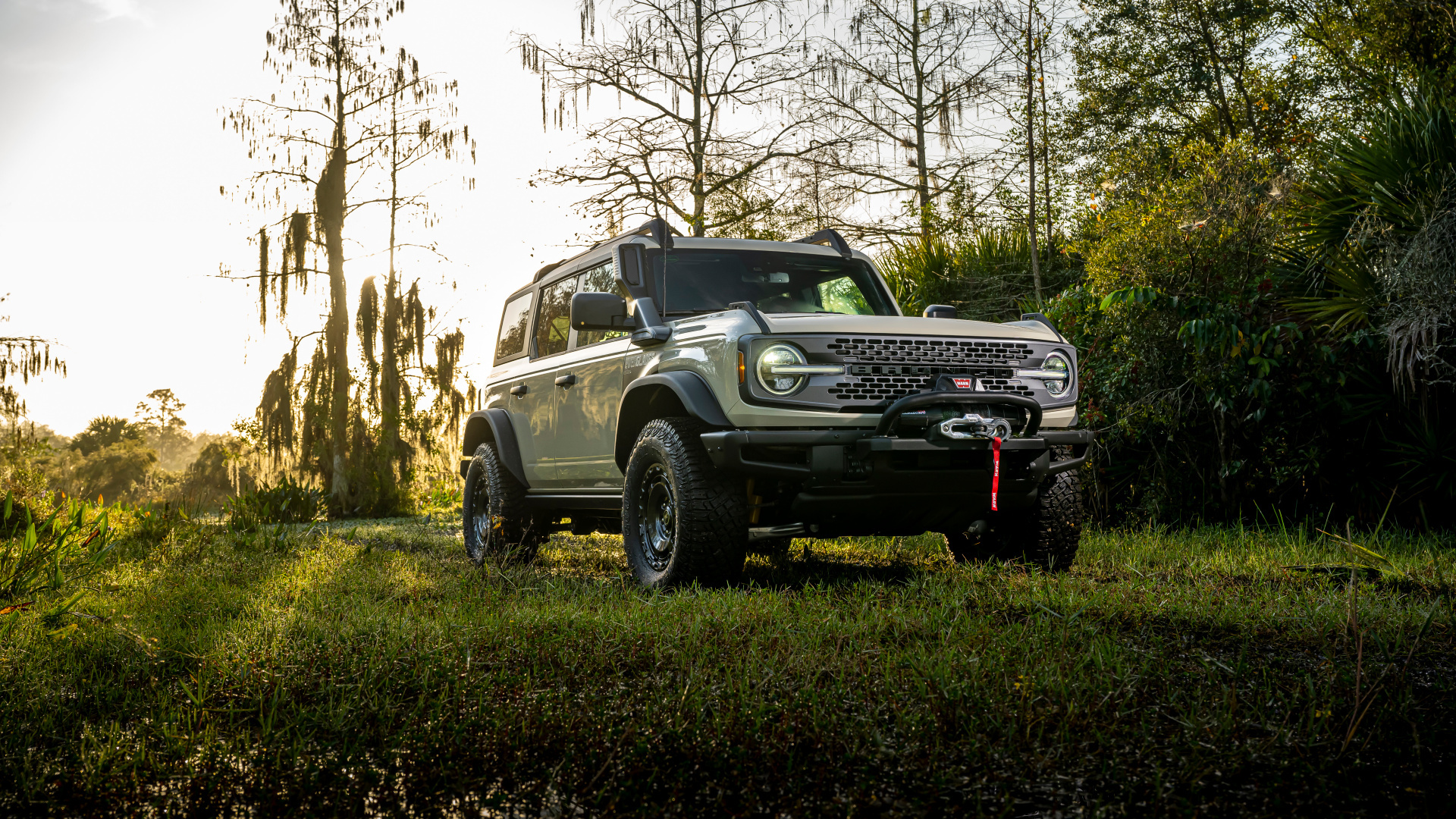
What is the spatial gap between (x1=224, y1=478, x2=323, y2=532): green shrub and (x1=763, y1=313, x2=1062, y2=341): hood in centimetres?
565

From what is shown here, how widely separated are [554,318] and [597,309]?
6.41 feet

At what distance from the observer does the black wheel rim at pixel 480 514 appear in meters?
7.47

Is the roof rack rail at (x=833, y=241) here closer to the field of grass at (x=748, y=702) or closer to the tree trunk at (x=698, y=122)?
the field of grass at (x=748, y=702)

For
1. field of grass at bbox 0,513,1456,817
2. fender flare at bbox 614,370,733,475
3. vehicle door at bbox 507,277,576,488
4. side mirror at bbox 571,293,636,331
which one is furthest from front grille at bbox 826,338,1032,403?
vehicle door at bbox 507,277,576,488

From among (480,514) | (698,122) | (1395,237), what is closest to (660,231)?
(480,514)

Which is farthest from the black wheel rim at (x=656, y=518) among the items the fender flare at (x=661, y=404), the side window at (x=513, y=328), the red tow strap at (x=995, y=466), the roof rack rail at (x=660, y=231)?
the side window at (x=513, y=328)

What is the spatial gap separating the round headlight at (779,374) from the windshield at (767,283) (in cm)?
126

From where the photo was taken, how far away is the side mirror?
5.41 meters

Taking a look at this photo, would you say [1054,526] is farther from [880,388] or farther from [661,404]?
[661,404]

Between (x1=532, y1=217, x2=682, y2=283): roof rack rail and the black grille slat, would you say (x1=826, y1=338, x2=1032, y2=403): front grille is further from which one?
(x1=532, y1=217, x2=682, y2=283): roof rack rail

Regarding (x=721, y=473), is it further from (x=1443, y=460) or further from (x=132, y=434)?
(x=132, y=434)

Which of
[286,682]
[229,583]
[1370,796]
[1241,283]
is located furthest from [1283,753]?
[1241,283]

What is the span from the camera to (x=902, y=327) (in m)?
4.94

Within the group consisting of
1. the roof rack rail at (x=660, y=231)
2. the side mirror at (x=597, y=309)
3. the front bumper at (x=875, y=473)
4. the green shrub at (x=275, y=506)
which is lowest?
the green shrub at (x=275, y=506)
